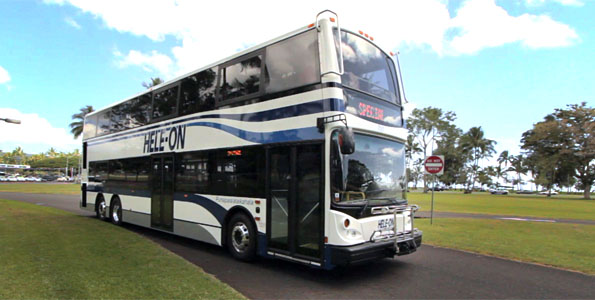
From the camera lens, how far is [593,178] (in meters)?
51.3

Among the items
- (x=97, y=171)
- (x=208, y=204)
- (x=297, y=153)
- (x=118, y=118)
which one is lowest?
(x=208, y=204)

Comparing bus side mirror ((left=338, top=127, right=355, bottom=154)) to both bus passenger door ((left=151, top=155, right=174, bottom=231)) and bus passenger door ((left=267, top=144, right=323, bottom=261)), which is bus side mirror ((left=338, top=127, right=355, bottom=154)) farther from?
bus passenger door ((left=151, top=155, right=174, bottom=231))

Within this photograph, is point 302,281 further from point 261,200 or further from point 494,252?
point 494,252

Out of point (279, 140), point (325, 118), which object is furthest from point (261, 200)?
point (325, 118)

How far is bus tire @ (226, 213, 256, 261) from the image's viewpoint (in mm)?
7301

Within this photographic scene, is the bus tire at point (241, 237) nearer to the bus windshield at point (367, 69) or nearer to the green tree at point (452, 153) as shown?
the bus windshield at point (367, 69)

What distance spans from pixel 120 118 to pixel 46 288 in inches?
332

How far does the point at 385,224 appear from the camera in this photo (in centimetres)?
640

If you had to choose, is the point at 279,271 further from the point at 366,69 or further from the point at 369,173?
the point at 366,69

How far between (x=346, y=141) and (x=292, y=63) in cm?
208

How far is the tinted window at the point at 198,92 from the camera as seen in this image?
8.72m

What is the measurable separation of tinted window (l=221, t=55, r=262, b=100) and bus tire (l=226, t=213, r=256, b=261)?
2.63m

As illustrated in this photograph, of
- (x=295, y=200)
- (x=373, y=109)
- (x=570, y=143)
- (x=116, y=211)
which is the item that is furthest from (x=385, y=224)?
(x=570, y=143)

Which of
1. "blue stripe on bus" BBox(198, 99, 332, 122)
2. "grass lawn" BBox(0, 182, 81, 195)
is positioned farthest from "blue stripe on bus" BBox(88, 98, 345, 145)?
"grass lawn" BBox(0, 182, 81, 195)
